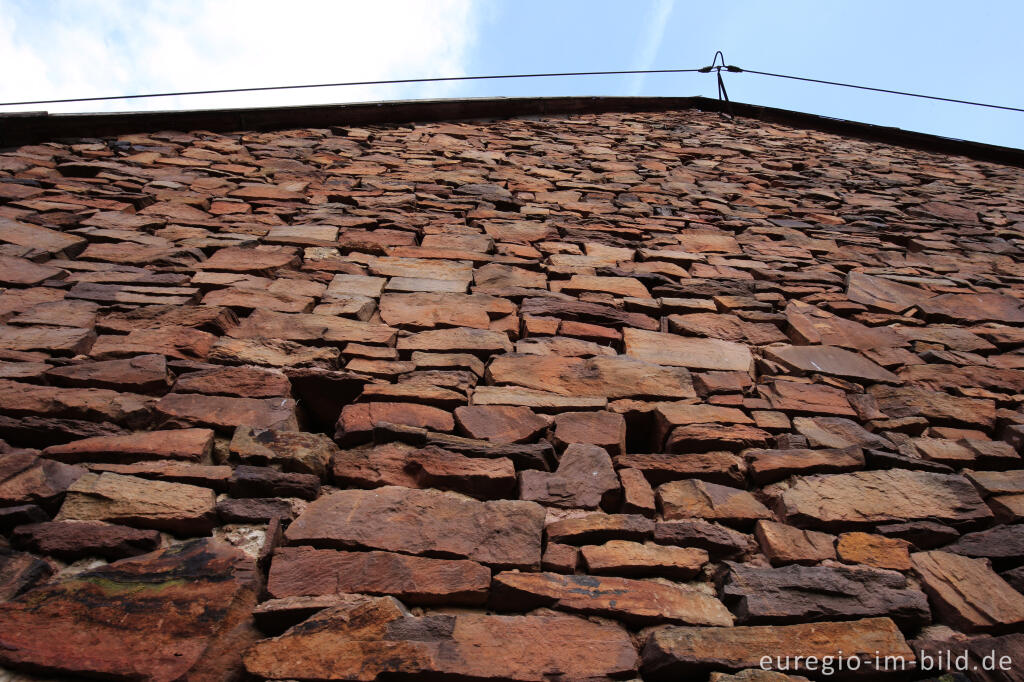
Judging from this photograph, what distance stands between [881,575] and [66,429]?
220 centimetres

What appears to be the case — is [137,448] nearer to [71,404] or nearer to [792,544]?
[71,404]

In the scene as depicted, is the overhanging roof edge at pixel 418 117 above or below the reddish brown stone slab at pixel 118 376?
above

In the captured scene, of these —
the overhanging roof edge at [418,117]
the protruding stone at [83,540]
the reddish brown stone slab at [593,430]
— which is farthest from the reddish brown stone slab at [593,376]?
the overhanging roof edge at [418,117]

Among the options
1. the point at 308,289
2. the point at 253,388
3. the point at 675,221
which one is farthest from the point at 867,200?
the point at 253,388

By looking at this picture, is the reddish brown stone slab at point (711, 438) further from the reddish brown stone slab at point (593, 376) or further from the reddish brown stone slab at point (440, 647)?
the reddish brown stone slab at point (440, 647)

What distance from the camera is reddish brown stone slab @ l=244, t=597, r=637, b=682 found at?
1403 millimetres

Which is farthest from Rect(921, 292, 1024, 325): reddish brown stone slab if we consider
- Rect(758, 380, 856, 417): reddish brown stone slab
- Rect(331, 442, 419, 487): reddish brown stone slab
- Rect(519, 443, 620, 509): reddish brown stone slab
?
Rect(331, 442, 419, 487): reddish brown stone slab

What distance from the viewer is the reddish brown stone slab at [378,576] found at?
5.17 feet

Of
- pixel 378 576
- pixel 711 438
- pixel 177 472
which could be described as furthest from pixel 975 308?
pixel 177 472

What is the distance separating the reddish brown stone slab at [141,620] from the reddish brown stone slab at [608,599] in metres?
0.57

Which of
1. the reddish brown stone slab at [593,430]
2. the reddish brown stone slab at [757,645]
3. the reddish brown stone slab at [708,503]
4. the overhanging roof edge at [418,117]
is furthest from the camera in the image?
the overhanging roof edge at [418,117]

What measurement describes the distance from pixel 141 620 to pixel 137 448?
617 mm

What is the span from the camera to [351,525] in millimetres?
1754

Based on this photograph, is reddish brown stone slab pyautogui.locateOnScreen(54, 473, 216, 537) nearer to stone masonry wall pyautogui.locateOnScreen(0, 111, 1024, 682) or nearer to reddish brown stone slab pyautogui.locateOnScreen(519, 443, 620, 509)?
stone masonry wall pyautogui.locateOnScreen(0, 111, 1024, 682)
